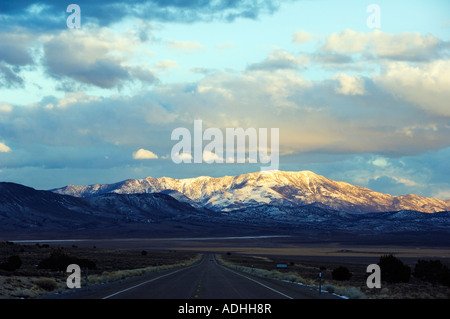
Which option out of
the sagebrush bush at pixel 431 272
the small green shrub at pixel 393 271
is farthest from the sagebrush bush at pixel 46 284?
the sagebrush bush at pixel 431 272

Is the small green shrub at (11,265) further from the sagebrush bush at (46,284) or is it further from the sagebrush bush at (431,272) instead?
the sagebrush bush at (431,272)

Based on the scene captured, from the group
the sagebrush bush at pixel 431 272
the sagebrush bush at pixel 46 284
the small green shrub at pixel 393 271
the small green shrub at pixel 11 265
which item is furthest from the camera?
the sagebrush bush at pixel 431 272

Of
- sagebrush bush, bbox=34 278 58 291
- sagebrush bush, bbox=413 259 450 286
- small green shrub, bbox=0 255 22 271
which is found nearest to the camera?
sagebrush bush, bbox=34 278 58 291

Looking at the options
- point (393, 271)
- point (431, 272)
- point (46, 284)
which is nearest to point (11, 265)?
point (46, 284)

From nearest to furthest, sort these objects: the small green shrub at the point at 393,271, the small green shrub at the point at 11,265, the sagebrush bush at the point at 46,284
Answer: the sagebrush bush at the point at 46,284
the small green shrub at the point at 11,265
the small green shrub at the point at 393,271

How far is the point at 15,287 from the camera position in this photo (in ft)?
96.8

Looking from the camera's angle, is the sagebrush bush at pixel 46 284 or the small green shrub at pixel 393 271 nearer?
the sagebrush bush at pixel 46 284

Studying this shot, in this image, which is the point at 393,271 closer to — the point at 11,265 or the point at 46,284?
the point at 46,284

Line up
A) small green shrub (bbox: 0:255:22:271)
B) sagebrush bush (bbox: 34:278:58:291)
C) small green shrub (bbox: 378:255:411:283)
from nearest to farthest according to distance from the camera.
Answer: sagebrush bush (bbox: 34:278:58:291)
small green shrub (bbox: 0:255:22:271)
small green shrub (bbox: 378:255:411:283)

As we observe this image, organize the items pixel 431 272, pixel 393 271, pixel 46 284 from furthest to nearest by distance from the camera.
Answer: pixel 431 272 → pixel 393 271 → pixel 46 284

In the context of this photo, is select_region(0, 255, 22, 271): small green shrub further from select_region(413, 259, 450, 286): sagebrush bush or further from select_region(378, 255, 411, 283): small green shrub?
select_region(413, 259, 450, 286): sagebrush bush

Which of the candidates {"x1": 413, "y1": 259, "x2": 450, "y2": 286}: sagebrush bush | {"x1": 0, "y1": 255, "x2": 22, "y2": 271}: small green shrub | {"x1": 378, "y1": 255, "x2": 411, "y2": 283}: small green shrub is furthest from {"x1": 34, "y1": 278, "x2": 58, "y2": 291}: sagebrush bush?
{"x1": 413, "y1": 259, "x2": 450, "y2": 286}: sagebrush bush
